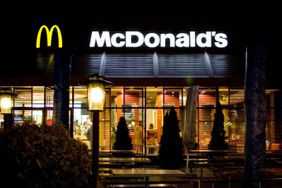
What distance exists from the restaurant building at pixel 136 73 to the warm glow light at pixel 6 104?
293 cm

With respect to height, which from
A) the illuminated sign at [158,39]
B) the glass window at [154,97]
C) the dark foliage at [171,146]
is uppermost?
the illuminated sign at [158,39]

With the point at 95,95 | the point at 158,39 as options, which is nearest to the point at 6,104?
the point at 95,95

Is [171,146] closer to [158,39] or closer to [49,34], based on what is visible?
[158,39]

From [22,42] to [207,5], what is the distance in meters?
7.55

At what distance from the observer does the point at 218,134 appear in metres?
20.2

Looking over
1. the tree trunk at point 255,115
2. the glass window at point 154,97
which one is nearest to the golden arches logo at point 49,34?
the glass window at point 154,97

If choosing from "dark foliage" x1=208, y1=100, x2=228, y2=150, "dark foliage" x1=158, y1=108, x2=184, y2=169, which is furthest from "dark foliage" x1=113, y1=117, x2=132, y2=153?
"dark foliage" x1=208, y1=100, x2=228, y2=150

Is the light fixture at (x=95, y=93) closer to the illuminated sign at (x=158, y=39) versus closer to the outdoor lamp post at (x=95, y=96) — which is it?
the outdoor lamp post at (x=95, y=96)

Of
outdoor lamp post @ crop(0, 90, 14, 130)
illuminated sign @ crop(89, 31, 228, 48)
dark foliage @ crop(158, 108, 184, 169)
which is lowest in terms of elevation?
dark foliage @ crop(158, 108, 184, 169)

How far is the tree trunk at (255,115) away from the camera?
11.5m

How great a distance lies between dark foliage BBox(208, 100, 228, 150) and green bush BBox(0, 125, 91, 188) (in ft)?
42.6

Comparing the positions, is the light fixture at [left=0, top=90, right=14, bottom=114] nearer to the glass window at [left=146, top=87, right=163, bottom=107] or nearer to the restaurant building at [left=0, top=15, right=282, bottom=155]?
the restaurant building at [left=0, top=15, right=282, bottom=155]

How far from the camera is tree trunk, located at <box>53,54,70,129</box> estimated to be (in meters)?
15.1

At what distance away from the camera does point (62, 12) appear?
798 inches
